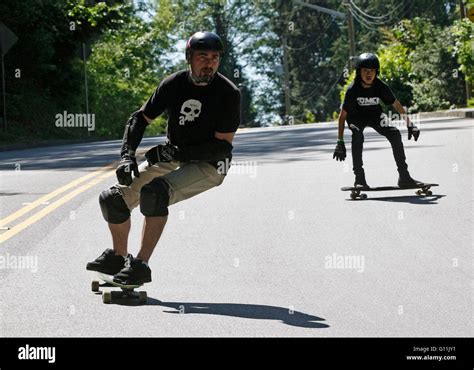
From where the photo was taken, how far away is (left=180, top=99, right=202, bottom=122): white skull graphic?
7.53m

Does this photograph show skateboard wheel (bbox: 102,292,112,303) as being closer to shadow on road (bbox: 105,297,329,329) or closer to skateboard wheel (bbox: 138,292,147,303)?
shadow on road (bbox: 105,297,329,329)

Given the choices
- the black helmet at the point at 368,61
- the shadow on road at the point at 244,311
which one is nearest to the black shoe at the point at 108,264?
the shadow on road at the point at 244,311

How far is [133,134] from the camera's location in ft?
25.1

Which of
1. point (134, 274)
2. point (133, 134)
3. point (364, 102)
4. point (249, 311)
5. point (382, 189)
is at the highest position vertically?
point (364, 102)

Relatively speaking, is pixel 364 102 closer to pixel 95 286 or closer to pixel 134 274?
pixel 95 286

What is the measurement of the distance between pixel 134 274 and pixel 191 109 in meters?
1.14

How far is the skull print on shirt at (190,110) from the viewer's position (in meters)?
7.53

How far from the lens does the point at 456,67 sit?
1836 inches

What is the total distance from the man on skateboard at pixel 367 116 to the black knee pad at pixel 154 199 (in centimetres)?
611

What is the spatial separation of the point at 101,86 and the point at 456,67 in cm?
1545

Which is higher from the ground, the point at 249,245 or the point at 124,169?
the point at 124,169

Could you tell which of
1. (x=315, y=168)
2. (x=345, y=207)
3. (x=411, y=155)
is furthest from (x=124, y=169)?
(x=411, y=155)

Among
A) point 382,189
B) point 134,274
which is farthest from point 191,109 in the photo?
point 382,189

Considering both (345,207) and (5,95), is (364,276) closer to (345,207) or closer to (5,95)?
(345,207)
